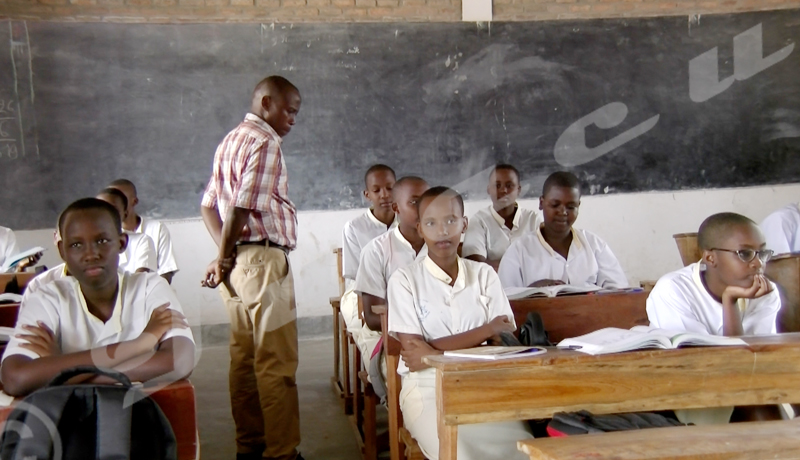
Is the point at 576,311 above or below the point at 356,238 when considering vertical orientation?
below

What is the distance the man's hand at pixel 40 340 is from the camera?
1.80 meters

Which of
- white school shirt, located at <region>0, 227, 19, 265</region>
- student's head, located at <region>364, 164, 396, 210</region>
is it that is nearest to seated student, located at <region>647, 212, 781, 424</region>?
student's head, located at <region>364, 164, 396, 210</region>

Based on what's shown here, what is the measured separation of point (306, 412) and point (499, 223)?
1.45 metres

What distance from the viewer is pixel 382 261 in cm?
314

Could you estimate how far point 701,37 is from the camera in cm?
636

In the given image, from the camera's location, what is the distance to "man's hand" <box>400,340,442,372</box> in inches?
88.3

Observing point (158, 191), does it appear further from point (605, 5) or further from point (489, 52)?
point (605, 5)

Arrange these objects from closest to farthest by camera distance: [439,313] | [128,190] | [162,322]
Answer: [162,322] → [439,313] → [128,190]

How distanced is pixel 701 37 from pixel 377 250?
4540 millimetres

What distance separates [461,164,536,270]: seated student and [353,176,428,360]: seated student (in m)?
0.66

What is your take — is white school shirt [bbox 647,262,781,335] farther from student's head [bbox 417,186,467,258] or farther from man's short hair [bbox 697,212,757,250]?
student's head [bbox 417,186,467,258]

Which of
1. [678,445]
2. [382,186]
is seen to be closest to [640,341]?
[678,445]

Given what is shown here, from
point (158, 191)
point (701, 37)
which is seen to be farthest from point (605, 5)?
point (158, 191)

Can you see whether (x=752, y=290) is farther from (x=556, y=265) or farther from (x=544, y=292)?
(x=556, y=265)
